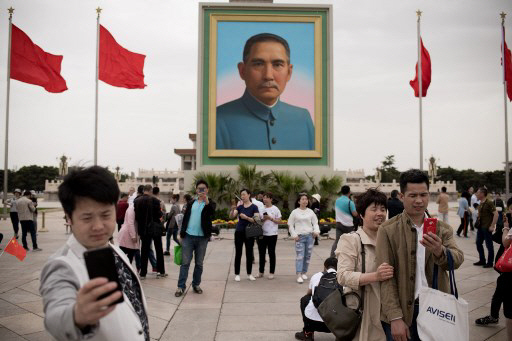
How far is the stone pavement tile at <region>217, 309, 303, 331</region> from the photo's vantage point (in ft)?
17.8

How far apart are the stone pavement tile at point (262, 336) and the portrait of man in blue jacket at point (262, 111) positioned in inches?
Answer: 676

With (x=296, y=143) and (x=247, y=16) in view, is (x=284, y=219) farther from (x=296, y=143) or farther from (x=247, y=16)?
(x=247, y=16)

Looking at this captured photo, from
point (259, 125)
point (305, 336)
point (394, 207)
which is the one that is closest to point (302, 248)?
point (394, 207)

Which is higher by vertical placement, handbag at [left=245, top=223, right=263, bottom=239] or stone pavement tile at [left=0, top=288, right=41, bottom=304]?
handbag at [left=245, top=223, right=263, bottom=239]

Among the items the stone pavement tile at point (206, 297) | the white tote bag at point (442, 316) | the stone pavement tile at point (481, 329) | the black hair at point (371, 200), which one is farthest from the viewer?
the stone pavement tile at point (206, 297)

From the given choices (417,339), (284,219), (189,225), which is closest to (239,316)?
(189,225)

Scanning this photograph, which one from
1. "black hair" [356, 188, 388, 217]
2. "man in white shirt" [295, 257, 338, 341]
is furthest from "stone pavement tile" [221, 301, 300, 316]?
"black hair" [356, 188, 388, 217]

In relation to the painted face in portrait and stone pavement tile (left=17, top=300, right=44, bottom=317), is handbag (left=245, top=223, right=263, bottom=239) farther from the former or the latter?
the painted face in portrait

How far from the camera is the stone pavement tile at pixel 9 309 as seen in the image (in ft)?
19.5

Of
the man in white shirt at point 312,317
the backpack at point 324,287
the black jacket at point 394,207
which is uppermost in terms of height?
the black jacket at point 394,207

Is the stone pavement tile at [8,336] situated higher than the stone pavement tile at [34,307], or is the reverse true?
the stone pavement tile at [8,336]

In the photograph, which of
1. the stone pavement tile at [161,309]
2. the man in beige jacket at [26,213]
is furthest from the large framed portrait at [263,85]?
the stone pavement tile at [161,309]

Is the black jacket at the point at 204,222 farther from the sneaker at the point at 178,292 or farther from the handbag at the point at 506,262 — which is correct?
the handbag at the point at 506,262

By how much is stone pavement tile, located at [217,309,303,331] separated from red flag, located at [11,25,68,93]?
12144 millimetres
